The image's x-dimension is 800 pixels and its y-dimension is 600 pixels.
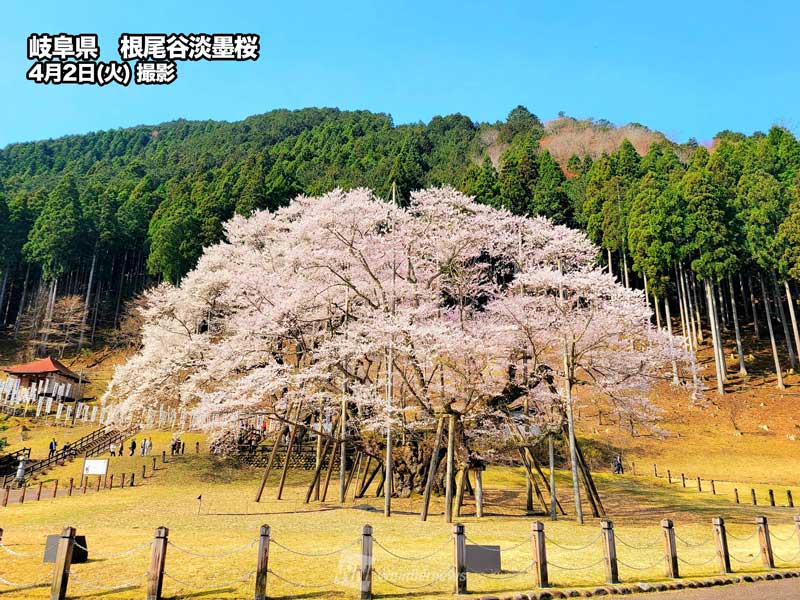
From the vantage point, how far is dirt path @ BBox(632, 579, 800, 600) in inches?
307

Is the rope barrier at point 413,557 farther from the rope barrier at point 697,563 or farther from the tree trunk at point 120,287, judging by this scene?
the tree trunk at point 120,287

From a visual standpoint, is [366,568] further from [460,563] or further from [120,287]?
[120,287]

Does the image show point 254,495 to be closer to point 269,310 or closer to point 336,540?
point 269,310

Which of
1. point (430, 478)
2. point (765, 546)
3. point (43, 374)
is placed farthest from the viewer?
point (43, 374)

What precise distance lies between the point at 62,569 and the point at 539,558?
258 inches

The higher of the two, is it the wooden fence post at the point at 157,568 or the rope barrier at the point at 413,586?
the wooden fence post at the point at 157,568

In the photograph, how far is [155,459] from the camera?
2533 cm

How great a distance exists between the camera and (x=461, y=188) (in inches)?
1992

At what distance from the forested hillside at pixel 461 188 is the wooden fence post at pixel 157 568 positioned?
27.1 m

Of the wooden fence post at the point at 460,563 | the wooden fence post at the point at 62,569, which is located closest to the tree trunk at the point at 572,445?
the wooden fence post at the point at 460,563

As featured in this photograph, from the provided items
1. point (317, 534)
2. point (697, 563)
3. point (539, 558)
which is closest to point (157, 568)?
point (539, 558)

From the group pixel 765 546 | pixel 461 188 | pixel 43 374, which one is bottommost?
pixel 765 546

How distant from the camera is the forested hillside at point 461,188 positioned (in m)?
36.1

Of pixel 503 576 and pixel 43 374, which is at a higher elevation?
pixel 43 374
